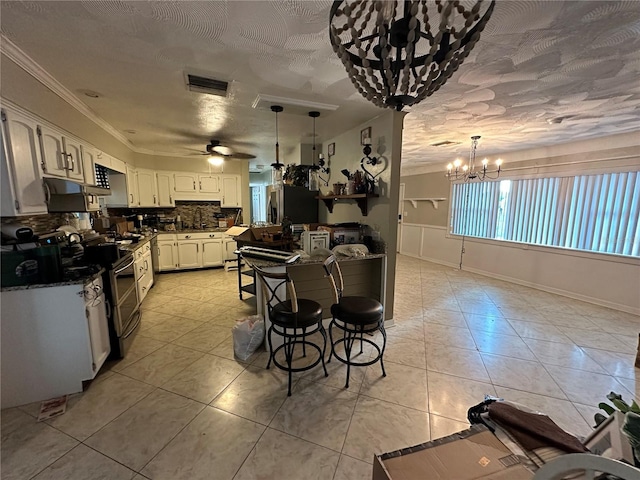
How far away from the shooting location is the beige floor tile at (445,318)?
3430 millimetres

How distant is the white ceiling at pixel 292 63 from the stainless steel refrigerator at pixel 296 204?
0.92 m

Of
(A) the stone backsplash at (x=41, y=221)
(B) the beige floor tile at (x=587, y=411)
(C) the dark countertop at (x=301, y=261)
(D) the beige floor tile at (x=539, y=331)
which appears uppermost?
(A) the stone backsplash at (x=41, y=221)

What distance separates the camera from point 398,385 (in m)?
2.26

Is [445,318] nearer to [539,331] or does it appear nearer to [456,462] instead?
[539,331]

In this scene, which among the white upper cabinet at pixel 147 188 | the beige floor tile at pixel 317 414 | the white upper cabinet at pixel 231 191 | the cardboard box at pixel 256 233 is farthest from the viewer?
the white upper cabinet at pixel 231 191

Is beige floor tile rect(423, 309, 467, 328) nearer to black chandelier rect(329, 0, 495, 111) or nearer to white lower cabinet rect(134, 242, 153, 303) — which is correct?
black chandelier rect(329, 0, 495, 111)

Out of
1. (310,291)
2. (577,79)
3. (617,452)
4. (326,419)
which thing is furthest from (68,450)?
(577,79)

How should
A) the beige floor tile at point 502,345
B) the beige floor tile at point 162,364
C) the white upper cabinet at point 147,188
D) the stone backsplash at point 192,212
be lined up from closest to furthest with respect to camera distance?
the beige floor tile at point 162,364, the beige floor tile at point 502,345, the white upper cabinet at point 147,188, the stone backsplash at point 192,212

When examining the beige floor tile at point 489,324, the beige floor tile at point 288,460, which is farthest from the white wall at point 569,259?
the beige floor tile at point 288,460

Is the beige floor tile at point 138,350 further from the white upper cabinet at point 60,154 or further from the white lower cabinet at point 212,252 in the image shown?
the white lower cabinet at point 212,252

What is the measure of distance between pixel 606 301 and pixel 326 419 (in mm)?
4777

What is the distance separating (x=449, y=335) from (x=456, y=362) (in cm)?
56

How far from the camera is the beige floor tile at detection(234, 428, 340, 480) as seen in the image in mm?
1514

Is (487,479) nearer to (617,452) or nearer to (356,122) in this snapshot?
(617,452)
